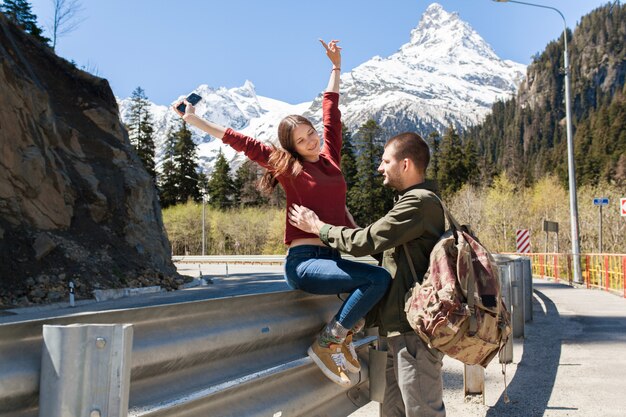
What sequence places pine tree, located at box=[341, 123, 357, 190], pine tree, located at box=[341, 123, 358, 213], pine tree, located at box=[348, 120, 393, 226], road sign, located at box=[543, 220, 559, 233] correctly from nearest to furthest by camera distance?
road sign, located at box=[543, 220, 559, 233], pine tree, located at box=[348, 120, 393, 226], pine tree, located at box=[341, 123, 358, 213], pine tree, located at box=[341, 123, 357, 190]

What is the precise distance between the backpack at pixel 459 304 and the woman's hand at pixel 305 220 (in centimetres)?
58

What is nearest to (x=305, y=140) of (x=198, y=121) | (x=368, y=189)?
(x=198, y=121)

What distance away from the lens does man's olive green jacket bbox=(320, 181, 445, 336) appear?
2.83 meters

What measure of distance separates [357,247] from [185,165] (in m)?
93.8

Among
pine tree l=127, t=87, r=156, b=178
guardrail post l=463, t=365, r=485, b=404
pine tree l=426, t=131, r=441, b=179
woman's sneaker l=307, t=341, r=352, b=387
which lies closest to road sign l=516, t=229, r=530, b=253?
guardrail post l=463, t=365, r=485, b=404

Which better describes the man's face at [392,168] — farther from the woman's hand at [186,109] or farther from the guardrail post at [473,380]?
the guardrail post at [473,380]

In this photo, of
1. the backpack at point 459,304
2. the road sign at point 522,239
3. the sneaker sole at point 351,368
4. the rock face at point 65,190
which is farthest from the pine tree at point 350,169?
the backpack at point 459,304

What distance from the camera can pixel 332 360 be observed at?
9.61 feet

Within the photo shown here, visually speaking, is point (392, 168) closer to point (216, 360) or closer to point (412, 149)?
point (412, 149)

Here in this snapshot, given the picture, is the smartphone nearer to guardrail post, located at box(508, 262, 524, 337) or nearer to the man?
the man

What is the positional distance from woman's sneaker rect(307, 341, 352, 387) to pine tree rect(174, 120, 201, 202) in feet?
301

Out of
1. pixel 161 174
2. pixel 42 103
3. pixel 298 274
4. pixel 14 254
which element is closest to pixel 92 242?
pixel 14 254

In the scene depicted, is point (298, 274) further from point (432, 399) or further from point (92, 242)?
point (92, 242)

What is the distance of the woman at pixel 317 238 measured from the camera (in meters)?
2.91
